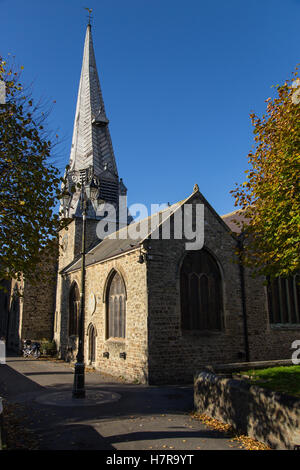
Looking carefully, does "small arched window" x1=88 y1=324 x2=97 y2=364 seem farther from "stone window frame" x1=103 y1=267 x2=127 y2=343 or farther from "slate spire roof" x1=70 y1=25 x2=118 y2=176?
"slate spire roof" x1=70 y1=25 x2=118 y2=176

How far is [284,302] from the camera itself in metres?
18.0

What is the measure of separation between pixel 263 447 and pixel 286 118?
9541 mm

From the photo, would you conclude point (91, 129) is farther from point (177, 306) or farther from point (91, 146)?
point (177, 306)

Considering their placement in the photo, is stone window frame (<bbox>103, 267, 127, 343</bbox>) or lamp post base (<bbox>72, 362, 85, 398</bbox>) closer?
lamp post base (<bbox>72, 362, 85, 398</bbox>)

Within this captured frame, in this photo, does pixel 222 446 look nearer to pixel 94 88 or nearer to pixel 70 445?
pixel 70 445

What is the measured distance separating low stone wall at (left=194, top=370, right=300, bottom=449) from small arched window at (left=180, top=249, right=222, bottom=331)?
18.6 feet

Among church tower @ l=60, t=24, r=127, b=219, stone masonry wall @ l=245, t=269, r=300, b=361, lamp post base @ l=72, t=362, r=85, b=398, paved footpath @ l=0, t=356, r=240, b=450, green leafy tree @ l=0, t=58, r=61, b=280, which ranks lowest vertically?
Result: paved footpath @ l=0, t=356, r=240, b=450

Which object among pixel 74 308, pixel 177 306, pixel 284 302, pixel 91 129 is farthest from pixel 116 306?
pixel 91 129

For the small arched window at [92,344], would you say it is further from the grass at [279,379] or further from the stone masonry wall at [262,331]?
the grass at [279,379]

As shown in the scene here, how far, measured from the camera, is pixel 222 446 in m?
6.61

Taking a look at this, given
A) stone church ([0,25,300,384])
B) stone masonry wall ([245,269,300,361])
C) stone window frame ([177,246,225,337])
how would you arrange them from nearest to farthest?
stone church ([0,25,300,384]) → stone window frame ([177,246,225,337]) → stone masonry wall ([245,269,300,361])

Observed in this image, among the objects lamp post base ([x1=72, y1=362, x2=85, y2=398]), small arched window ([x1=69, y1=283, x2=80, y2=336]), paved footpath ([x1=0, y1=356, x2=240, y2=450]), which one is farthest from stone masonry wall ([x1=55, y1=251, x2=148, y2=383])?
lamp post base ([x1=72, y1=362, x2=85, y2=398])

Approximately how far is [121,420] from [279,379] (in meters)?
5.13

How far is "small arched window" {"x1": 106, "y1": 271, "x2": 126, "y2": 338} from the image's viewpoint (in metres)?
16.0
